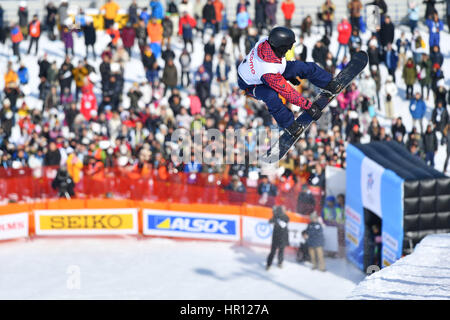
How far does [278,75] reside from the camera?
11000 mm

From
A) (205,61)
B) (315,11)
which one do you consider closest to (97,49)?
(205,61)

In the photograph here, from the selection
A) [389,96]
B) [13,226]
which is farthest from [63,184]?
[389,96]

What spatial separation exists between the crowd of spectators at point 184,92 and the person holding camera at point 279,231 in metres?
0.98

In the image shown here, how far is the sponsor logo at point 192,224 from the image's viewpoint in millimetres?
21391

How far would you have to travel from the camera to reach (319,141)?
20.9 metres

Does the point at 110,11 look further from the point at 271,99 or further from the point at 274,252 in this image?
the point at 271,99

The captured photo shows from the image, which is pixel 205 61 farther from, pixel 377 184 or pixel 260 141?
pixel 377 184

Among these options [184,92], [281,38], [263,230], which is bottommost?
[263,230]

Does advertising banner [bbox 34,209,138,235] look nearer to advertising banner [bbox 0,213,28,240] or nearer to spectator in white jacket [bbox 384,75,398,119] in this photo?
advertising banner [bbox 0,213,28,240]

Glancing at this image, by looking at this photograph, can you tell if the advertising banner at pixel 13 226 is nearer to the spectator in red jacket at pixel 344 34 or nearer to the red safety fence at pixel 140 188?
the red safety fence at pixel 140 188

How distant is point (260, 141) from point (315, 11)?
1055 centimetres

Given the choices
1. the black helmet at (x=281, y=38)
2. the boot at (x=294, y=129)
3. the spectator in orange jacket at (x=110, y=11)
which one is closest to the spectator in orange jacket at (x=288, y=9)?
the spectator in orange jacket at (x=110, y=11)

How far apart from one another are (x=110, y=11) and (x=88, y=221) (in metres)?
8.46

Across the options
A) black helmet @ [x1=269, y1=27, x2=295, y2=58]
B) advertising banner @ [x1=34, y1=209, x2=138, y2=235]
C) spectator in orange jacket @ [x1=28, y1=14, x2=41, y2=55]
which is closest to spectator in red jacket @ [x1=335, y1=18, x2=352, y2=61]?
advertising banner @ [x1=34, y1=209, x2=138, y2=235]
